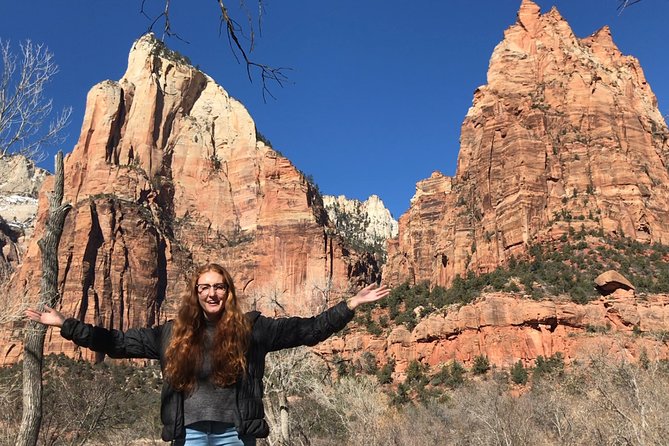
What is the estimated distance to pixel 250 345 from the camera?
3.58 metres

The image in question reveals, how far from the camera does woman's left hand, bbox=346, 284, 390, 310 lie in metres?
3.90

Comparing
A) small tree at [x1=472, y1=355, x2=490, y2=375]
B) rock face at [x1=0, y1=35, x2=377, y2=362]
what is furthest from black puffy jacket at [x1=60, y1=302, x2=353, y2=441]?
rock face at [x1=0, y1=35, x2=377, y2=362]

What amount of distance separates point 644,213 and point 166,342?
197ft

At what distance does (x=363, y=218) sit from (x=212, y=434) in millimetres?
157139

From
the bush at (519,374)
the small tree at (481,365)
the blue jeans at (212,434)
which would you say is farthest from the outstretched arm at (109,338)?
the small tree at (481,365)

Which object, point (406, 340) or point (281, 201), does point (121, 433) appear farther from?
point (281, 201)

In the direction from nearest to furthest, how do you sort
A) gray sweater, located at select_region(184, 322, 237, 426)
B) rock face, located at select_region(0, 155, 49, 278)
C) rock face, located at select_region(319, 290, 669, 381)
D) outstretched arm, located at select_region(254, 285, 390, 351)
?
gray sweater, located at select_region(184, 322, 237, 426), outstretched arm, located at select_region(254, 285, 390, 351), rock face, located at select_region(319, 290, 669, 381), rock face, located at select_region(0, 155, 49, 278)

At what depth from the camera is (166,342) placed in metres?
3.59

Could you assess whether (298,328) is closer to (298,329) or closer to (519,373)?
(298,329)

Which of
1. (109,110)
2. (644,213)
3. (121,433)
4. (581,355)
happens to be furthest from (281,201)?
(121,433)

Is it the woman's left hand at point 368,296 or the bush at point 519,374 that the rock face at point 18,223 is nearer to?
the bush at point 519,374

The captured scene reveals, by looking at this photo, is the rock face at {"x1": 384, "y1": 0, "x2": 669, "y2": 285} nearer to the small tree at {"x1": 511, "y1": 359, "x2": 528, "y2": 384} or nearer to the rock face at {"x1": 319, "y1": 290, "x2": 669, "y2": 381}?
the rock face at {"x1": 319, "y1": 290, "x2": 669, "y2": 381}

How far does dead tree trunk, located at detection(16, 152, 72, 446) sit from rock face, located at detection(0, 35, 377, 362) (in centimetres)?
6095

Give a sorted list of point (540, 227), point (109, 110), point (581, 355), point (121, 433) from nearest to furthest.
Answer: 1. point (121, 433)
2. point (581, 355)
3. point (540, 227)
4. point (109, 110)
